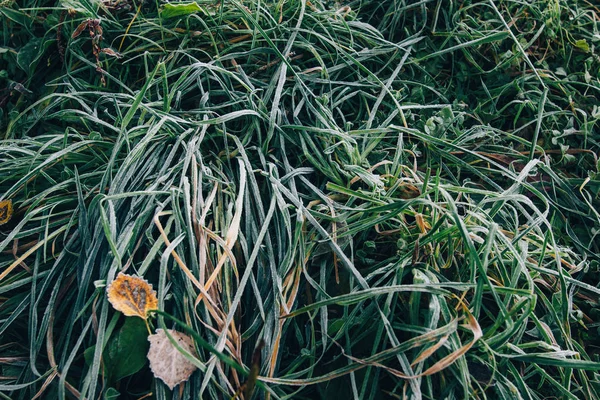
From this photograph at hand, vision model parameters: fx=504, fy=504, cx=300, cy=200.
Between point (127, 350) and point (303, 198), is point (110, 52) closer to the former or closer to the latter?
point (303, 198)

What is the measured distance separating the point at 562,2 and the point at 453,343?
1.26m

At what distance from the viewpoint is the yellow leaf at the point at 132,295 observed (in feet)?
2.77

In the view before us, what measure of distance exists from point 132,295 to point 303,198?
1.32ft

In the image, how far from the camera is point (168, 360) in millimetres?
834

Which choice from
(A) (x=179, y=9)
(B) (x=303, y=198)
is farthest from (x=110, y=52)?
(B) (x=303, y=198)

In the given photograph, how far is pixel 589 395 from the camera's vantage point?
932mm

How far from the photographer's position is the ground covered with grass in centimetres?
87

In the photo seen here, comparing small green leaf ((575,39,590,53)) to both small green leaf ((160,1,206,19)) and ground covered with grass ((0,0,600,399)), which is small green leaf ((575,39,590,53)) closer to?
ground covered with grass ((0,0,600,399))

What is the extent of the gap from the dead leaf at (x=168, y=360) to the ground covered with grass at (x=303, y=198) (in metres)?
0.02

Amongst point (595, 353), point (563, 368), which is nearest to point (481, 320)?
point (563, 368)

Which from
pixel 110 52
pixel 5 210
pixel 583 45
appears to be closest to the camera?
pixel 5 210

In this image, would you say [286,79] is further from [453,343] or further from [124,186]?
[453,343]

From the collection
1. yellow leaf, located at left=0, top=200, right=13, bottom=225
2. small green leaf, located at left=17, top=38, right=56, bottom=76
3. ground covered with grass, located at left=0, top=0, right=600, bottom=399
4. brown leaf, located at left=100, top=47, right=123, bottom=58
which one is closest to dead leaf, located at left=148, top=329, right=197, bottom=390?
ground covered with grass, located at left=0, top=0, right=600, bottom=399

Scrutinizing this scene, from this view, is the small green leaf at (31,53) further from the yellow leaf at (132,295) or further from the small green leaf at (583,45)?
the small green leaf at (583,45)
